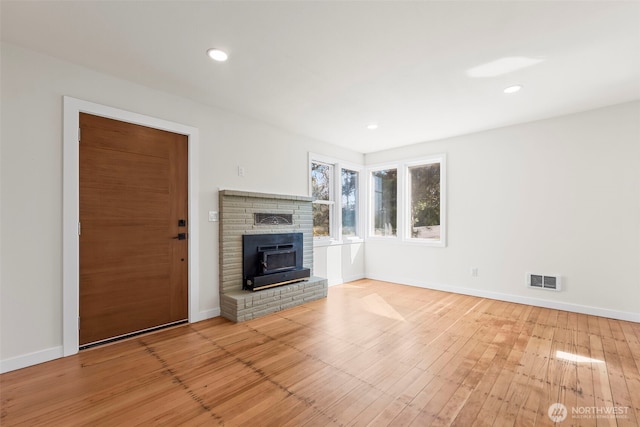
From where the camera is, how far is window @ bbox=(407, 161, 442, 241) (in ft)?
15.7

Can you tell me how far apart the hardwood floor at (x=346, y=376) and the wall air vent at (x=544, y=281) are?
0.51 m

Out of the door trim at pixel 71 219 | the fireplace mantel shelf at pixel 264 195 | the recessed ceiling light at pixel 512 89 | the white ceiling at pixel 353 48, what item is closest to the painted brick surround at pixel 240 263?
the fireplace mantel shelf at pixel 264 195

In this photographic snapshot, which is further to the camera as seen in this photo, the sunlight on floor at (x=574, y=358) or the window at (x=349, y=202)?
the window at (x=349, y=202)

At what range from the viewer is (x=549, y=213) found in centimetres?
372

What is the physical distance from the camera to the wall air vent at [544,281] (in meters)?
3.66

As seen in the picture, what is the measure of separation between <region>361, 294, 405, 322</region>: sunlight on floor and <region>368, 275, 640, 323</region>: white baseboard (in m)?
1.04

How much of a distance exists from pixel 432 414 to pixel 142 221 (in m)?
2.95

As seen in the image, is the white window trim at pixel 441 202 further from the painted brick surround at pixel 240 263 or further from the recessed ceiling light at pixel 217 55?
the recessed ceiling light at pixel 217 55

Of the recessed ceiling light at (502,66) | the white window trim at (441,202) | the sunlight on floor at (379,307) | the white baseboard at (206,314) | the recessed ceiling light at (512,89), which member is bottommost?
the sunlight on floor at (379,307)

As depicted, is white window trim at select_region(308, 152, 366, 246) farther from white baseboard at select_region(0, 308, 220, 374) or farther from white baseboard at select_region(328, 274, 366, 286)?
white baseboard at select_region(0, 308, 220, 374)

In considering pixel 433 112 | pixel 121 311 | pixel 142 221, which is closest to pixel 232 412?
pixel 121 311

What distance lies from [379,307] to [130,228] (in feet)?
9.95

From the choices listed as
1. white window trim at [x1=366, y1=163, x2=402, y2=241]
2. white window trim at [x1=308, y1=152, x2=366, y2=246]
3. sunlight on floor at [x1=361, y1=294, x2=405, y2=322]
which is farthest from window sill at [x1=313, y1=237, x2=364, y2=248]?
sunlight on floor at [x1=361, y1=294, x2=405, y2=322]

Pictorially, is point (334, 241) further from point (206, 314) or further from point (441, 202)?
point (206, 314)
